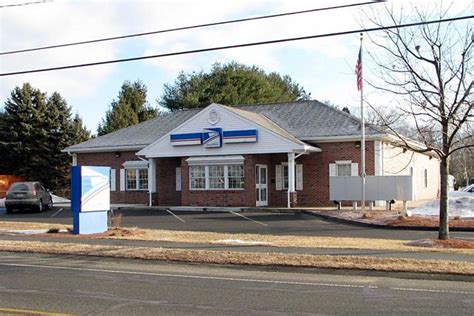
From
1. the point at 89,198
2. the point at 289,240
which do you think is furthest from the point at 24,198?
the point at 289,240

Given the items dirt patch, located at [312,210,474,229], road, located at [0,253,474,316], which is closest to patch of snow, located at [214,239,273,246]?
road, located at [0,253,474,316]

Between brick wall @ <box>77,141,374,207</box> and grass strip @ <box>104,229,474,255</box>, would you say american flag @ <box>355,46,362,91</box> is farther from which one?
grass strip @ <box>104,229,474,255</box>

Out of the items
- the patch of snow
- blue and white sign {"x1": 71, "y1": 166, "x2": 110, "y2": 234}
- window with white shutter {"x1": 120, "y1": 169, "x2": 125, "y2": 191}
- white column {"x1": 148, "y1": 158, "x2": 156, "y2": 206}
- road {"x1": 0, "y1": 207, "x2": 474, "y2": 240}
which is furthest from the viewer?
window with white shutter {"x1": 120, "y1": 169, "x2": 125, "y2": 191}

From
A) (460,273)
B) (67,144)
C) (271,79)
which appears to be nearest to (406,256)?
(460,273)

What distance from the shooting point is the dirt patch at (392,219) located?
2120 centimetres

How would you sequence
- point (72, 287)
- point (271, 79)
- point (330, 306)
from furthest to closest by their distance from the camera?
point (271, 79) < point (72, 287) < point (330, 306)

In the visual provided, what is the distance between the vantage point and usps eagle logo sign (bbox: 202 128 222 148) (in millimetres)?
31938

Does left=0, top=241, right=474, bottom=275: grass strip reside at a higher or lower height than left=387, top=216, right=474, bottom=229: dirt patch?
higher

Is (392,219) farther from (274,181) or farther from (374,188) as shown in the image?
(274,181)

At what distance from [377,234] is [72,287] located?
12160 mm

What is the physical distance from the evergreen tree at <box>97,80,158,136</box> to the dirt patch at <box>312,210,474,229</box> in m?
42.8

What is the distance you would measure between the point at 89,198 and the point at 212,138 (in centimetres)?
1353

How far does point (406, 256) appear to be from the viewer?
12781mm

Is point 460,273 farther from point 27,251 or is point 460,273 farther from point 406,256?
point 27,251
